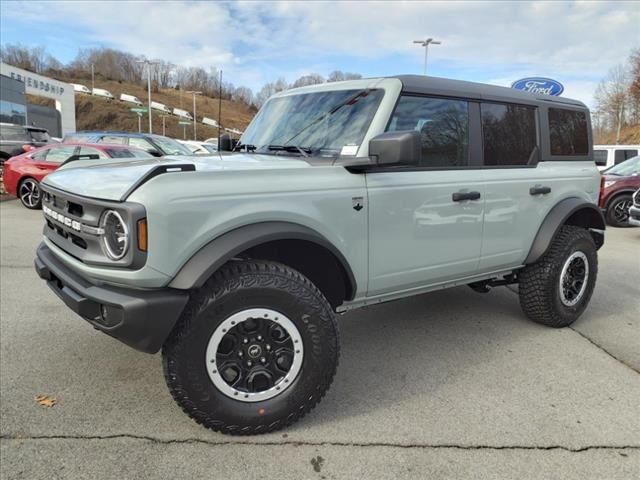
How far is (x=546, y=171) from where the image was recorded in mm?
4039

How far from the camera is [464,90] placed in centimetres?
358

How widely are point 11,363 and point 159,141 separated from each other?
1147 cm

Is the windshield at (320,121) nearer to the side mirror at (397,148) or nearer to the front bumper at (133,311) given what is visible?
the side mirror at (397,148)

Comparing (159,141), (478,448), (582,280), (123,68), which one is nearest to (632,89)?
(159,141)

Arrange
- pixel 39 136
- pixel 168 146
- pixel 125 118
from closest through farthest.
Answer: pixel 168 146 → pixel 39 136 → pixel 125 118

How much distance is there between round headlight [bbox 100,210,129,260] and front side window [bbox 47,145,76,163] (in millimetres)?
9790

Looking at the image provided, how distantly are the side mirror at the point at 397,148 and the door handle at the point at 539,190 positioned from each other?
1609mm

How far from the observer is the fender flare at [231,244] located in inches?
92.0

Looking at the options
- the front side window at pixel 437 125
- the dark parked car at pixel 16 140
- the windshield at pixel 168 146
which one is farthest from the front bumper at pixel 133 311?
the dark parked car at pixel 16 140

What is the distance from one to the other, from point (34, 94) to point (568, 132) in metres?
48.6

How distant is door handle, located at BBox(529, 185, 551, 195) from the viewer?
12.7 ft

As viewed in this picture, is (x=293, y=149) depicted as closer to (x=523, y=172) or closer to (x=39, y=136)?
(x=523, y=172)

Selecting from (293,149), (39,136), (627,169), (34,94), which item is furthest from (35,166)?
(34,94)

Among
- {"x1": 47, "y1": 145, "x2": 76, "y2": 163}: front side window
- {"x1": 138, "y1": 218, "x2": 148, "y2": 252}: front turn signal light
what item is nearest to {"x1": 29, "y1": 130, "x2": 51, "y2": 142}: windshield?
{"x1": 47, "y1": 145, "x2": 76, "y2": 163}: front side window
